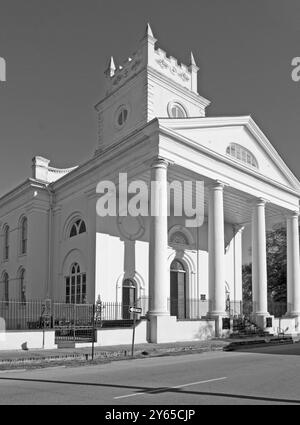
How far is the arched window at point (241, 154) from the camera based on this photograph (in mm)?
27378

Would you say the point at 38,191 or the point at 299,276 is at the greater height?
the point at 38,191

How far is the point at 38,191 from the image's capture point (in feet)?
99.3

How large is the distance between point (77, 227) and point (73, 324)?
28.0 feet

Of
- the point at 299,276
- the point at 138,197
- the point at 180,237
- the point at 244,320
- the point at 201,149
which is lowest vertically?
the point at 244,320

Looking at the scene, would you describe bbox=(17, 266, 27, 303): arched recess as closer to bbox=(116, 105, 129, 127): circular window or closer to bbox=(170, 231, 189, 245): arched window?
bbox=(170, 231, 189, 245): arched window

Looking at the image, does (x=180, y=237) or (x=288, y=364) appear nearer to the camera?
(x=288, y=364)

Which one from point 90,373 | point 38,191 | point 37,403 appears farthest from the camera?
point 38,191

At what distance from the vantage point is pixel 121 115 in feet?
106

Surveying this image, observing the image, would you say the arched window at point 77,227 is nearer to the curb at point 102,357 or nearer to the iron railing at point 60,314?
the iron railing at point 60,314

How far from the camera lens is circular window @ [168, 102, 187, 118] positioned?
1221 inches

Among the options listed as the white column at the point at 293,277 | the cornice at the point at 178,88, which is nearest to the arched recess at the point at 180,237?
the white column at the point at 293,277
